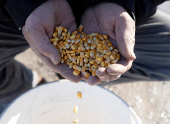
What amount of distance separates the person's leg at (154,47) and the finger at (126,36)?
323mm

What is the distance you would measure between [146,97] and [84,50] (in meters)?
0.71

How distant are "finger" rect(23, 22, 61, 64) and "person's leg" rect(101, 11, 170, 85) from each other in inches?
22.3

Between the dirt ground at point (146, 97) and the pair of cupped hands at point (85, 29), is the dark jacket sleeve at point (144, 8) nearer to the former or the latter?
the pair of cupped hands at point (85, 29)

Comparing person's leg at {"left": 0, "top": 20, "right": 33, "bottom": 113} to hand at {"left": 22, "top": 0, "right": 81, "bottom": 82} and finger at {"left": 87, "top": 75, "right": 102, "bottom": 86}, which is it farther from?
finger at {"left": 87, "top": 75, "right": 102, "bottom": 86}

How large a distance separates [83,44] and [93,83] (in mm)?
250

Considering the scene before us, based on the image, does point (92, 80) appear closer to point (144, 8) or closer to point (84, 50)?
point (84, 50)

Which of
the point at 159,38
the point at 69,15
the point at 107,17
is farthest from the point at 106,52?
the point at 159,38

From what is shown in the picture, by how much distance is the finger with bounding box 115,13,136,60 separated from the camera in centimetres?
82

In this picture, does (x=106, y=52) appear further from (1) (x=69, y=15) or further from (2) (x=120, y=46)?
(1) (x=69, y=15)

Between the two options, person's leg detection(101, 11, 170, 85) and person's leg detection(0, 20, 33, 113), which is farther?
person's leg detection(101, 11, 170, 85)

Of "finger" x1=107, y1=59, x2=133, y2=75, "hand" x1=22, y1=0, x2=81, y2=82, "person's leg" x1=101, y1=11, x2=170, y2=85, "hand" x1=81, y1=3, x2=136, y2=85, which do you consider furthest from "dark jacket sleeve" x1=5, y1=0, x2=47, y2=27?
"person's leg" x1=101, y1=11, x2=170, y2=85

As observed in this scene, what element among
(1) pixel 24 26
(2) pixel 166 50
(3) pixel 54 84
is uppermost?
(1) pixel 24 26

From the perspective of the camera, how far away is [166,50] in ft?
3.92

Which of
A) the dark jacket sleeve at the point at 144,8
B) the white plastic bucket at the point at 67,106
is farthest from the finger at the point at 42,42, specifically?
the dark jacket sleeve at the point at 144,8
